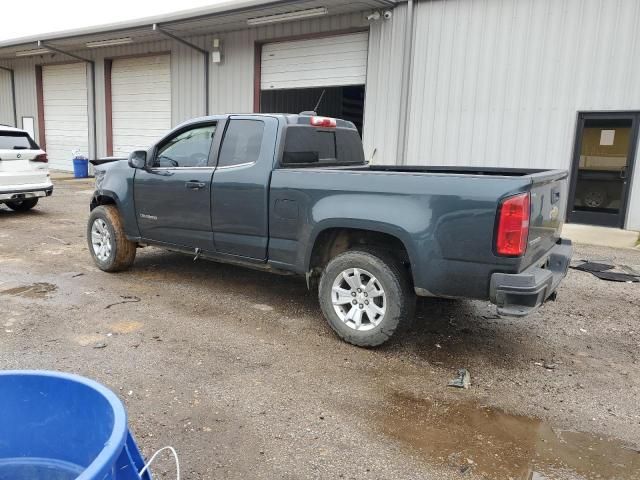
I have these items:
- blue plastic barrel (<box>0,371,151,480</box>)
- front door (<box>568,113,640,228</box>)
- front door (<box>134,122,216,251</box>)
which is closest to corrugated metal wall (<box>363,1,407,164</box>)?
front door (<box>568,113,640,228</box>)

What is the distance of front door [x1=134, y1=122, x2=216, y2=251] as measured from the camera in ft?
17.6

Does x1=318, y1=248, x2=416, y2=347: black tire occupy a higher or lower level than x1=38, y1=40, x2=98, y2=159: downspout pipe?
lower

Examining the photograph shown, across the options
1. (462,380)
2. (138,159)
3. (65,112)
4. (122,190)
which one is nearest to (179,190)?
(138,159)

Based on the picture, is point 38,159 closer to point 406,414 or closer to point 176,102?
point 176,102

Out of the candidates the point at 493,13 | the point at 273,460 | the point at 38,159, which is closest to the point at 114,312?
the point at 273,460

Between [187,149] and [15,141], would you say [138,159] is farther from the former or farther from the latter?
[15,141]

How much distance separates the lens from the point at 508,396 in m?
3.59

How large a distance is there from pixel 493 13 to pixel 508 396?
929 centimetres

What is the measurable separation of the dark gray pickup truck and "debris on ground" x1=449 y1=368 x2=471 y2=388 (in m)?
0.58

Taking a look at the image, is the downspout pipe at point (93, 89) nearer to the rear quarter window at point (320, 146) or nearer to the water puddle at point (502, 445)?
the rear quarter window at point (320, 146)

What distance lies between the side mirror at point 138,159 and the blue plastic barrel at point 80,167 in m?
14.3

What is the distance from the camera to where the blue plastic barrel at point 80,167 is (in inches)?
736

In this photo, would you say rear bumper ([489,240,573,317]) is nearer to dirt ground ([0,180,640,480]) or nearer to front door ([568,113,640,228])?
dirt ground ([0,180,640,480])

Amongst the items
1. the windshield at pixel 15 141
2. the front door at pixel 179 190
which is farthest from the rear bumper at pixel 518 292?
the windshield at pixel 15 141
